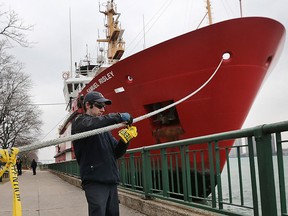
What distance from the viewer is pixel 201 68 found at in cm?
977

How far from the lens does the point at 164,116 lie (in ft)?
35.4

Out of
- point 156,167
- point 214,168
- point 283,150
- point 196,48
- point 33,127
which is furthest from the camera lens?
point 33,127

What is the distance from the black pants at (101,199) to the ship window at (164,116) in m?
6.89

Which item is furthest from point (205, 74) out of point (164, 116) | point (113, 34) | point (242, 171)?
point (113, 34)

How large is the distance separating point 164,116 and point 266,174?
740cm

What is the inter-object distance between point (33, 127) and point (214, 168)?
38.5 m

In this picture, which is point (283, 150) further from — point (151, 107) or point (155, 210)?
point (151, 107)

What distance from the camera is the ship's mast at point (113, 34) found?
19.2 m

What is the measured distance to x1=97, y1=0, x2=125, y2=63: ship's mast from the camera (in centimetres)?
1917

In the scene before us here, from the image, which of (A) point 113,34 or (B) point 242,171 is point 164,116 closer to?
(B) point 242,171

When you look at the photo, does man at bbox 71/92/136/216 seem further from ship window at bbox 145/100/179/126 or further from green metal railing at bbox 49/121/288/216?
ship window at bbox 145/100/179/126

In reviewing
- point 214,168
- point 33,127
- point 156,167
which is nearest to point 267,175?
point 214,168

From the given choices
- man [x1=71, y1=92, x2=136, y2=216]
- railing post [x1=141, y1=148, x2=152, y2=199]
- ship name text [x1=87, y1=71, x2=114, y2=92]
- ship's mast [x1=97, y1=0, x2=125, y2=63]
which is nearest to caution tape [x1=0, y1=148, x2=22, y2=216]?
man [x1=71, y1=92, x2=136, y2=216]

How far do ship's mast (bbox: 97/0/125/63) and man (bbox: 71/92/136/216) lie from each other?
15.6m
